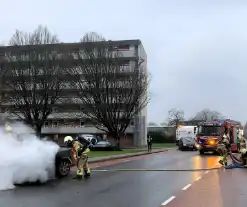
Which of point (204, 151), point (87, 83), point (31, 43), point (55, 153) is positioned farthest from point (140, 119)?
point (55, 153)

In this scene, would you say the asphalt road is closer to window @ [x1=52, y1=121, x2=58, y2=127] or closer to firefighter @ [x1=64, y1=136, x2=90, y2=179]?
firefighter @ [x1=64, y1=136, x2=90, y2=179]

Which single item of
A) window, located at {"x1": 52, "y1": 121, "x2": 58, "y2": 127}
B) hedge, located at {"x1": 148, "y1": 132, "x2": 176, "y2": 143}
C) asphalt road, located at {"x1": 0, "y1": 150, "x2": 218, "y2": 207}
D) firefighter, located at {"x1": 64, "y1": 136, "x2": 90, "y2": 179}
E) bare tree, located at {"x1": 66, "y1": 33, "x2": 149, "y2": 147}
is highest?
bare tree, located at {"x1": 66, "y1": 33, "x2": 149, "y2": 147}

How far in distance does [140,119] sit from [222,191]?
57.5 meters

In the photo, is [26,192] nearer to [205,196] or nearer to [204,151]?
[205,196]

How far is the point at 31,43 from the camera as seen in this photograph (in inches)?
1716

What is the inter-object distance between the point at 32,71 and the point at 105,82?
778 cm

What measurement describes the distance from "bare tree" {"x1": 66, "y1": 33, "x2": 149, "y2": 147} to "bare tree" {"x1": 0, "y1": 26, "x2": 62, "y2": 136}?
7.69 ft

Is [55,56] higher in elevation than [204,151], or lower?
higher

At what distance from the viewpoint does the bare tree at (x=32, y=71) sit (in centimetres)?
4319

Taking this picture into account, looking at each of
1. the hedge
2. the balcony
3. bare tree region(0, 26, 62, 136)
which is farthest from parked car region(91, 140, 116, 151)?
the hedge

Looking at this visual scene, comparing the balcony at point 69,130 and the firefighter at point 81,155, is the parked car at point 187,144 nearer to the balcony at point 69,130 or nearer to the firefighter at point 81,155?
the balcony at point 69,130

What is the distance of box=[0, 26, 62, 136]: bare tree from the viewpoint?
43188mm

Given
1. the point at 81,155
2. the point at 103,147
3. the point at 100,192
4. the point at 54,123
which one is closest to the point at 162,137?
the point at 54,123

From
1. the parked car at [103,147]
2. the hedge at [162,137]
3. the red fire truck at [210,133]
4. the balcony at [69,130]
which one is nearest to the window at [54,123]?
the balcony at [69,130]
